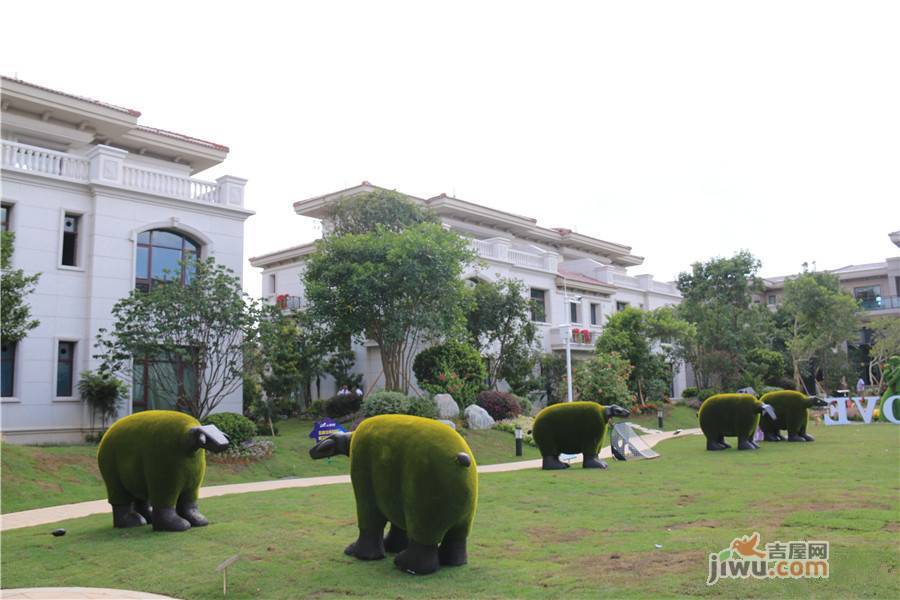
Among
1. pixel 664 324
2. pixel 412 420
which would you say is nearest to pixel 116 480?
pixel 412 420

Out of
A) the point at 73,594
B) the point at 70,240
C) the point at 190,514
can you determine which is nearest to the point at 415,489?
the point at 73,594

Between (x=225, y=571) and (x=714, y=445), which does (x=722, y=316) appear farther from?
(x=225, y=571)

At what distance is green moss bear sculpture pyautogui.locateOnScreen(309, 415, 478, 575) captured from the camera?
7.01 metres

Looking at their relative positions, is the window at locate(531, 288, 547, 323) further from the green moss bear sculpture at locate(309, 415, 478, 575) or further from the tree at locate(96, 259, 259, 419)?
the green moss bear sculpture at locate(309, 415, 478, 575)

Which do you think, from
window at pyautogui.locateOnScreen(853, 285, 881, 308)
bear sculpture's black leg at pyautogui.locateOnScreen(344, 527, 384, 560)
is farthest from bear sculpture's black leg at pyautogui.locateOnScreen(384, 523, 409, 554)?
window at pyautogui.locateOnScreen(853, 285, 881, 308)

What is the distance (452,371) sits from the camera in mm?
27375

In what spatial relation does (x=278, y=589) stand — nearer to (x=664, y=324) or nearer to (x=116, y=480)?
(x=116, y=480)

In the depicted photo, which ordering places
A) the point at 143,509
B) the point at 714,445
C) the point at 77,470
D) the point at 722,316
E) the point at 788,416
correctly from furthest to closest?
the point at 722,316 → the point at 788,416 → the point at 714,445 → the point at 77,470 → the point at 143,509

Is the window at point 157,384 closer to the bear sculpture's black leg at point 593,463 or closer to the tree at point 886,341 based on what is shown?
the bear sculpture's black leg at point 593,463

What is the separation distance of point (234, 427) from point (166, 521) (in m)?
8.93

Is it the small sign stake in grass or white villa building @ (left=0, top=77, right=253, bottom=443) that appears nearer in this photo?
the small sign stake in grass

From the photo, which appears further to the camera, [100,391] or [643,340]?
[643,340]

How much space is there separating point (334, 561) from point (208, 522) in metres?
3.19

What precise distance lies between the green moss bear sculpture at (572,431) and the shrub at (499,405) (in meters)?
10.5
